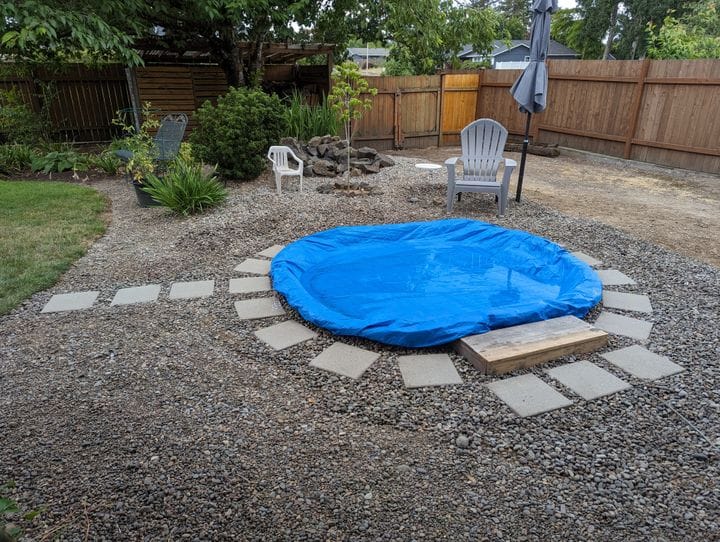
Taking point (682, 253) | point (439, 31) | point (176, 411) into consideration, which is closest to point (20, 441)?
point (176, 411)

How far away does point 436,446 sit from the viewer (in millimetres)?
1821

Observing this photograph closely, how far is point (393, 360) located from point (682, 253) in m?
2.99

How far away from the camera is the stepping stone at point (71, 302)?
296cm

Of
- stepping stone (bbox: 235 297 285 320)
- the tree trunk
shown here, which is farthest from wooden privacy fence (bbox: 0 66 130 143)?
the tree trunk

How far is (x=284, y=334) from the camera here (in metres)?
2.62

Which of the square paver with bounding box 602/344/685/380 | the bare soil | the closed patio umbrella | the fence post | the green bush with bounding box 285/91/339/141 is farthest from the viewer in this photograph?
the fence post

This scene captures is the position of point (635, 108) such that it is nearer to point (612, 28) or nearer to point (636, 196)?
point (636, 196)

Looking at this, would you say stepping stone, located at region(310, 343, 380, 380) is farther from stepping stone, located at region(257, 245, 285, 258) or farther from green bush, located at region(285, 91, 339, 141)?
green bush, located at region(285, 91, 339, 141)

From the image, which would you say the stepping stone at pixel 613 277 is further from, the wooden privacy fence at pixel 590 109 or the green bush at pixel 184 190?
the wooden privacy fence at pixel 590 109

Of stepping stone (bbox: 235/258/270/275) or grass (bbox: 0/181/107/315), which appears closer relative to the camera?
grass (bbox: 0/181/107/315)

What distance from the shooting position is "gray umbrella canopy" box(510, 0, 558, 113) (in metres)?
4.57

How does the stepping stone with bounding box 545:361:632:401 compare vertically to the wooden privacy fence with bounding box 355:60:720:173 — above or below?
below

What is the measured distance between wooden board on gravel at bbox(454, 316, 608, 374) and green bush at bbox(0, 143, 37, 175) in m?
7.15

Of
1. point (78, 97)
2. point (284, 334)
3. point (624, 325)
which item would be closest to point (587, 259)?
point (624, 325)
